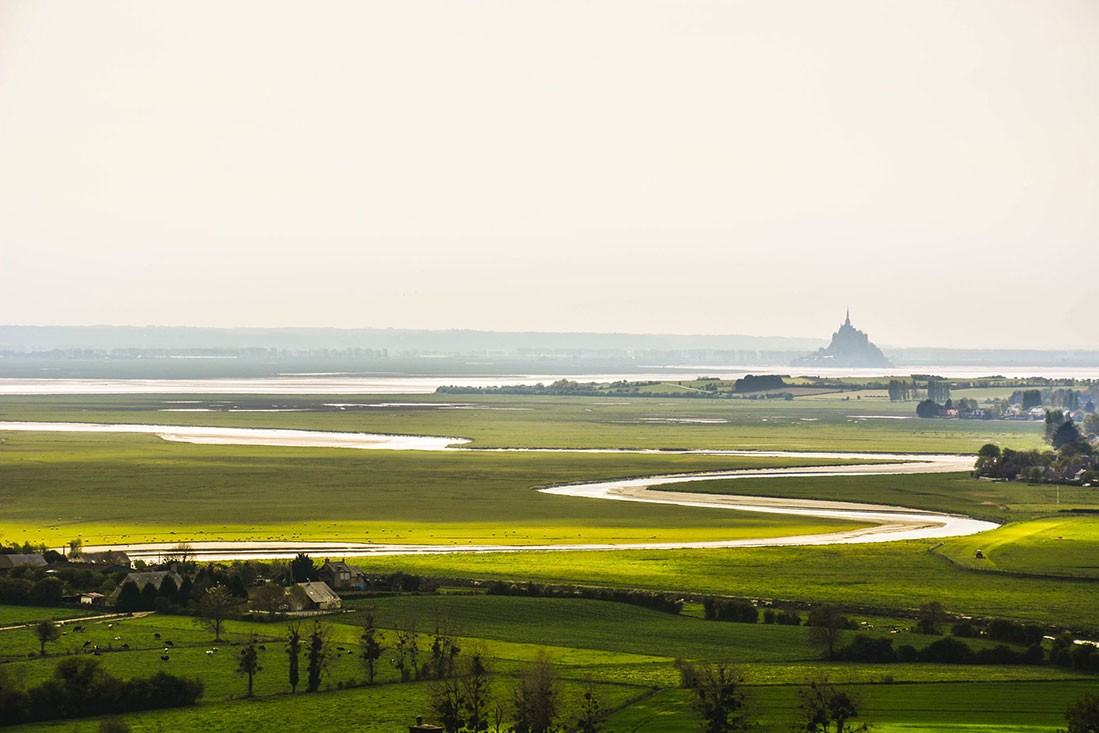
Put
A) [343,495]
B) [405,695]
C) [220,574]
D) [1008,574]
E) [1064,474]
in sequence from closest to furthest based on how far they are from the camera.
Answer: [405,695]
[220,574]
[1008,574]
[343,495]
[1064,474]

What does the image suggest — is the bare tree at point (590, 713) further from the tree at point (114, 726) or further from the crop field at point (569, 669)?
the tree at point (114, 726)

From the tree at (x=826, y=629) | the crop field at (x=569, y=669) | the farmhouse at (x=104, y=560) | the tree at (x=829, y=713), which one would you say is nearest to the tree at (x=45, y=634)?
the crop field at (x=569, y=669)

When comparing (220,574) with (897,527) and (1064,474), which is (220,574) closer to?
(897,527)

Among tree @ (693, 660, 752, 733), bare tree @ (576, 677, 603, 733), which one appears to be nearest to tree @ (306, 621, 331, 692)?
bare tree @ (576, 677, 603, 733)

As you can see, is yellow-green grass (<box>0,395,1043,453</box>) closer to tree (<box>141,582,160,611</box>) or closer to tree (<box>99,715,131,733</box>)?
tree (<box>141,582,160,611</box>)

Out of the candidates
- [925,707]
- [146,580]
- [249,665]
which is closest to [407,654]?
[249,665]

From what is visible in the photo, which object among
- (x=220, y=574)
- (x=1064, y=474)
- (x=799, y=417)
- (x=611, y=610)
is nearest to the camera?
(x=611, y=610)

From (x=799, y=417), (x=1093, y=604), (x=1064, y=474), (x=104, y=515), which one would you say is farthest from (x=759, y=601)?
(x=799, y=417)
